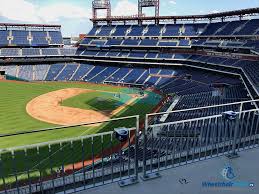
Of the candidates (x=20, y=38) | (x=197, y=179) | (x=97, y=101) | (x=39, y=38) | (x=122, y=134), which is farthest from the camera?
(x=39, y=38)

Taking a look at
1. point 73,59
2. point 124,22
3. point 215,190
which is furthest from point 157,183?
point 124,22

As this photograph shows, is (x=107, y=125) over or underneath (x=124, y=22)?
underneath

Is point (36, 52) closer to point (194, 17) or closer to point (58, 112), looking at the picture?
point (58, 112)

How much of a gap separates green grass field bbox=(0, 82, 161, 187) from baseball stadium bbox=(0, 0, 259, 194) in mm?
142

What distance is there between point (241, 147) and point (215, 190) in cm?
316

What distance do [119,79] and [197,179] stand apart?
71358mm

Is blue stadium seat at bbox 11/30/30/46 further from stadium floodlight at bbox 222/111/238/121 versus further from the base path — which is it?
stadium floodlight at bbox 222/111/238/121

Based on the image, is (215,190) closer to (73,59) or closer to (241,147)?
(241,147)

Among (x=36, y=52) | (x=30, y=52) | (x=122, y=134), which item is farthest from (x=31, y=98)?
(x=122, y=134)

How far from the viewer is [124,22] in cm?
9744

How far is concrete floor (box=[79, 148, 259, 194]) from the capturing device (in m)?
6.06

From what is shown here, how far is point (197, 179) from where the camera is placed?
655cm

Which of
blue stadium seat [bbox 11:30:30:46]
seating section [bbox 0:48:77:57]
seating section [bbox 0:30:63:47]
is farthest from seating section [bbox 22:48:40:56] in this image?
blue stadium seat [bbox 11:30:30:46]

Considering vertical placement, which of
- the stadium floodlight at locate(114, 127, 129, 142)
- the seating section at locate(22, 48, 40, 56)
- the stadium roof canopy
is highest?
the stadium roof canopy
